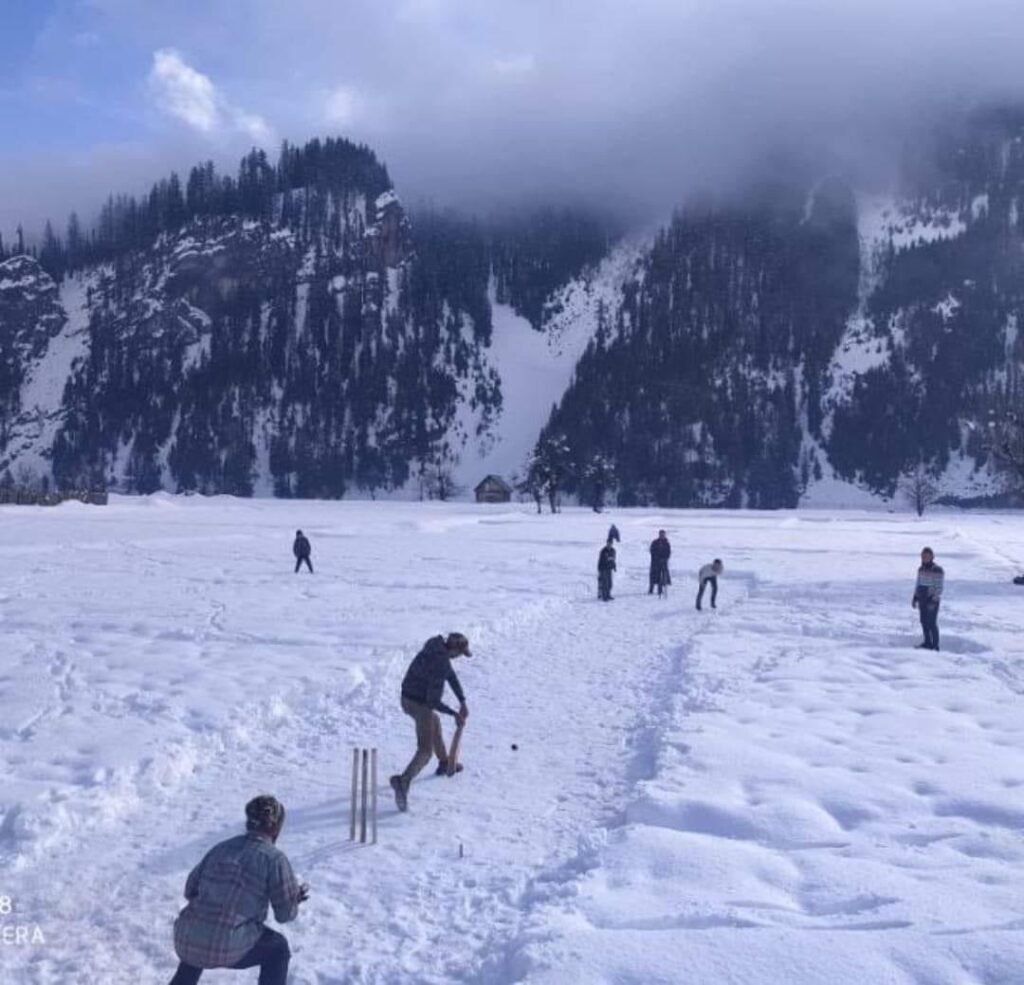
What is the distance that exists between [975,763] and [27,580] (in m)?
25.5

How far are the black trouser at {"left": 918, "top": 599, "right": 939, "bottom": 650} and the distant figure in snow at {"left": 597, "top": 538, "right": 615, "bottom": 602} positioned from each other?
28.6ft

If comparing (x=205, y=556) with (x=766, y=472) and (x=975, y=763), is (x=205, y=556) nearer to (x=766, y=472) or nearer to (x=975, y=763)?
(x=975, y=763)

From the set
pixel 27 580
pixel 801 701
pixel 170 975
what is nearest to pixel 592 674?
pixel 801 701

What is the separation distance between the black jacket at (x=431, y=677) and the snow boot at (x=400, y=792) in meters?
0.83

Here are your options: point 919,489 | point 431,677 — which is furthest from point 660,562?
point 919,489

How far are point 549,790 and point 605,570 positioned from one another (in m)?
15.5

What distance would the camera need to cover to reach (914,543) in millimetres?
48719

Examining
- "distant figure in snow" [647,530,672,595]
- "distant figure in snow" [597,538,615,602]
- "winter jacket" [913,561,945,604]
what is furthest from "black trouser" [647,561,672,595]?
"winter jacket" [913,561,945,604]

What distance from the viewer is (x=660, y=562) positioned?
2577 cm

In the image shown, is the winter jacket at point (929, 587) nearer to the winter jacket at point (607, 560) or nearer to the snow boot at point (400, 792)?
the winter jacket at point (607, 560)

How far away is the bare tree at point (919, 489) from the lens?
117375mm

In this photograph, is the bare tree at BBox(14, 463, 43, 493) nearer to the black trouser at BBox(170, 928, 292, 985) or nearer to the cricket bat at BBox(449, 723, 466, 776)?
the cricket bat at BBox(449, 723, 466, 776)

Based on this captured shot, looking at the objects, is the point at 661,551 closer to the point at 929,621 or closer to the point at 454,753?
the point at 929,621

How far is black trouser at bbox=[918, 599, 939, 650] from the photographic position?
55.9ft
